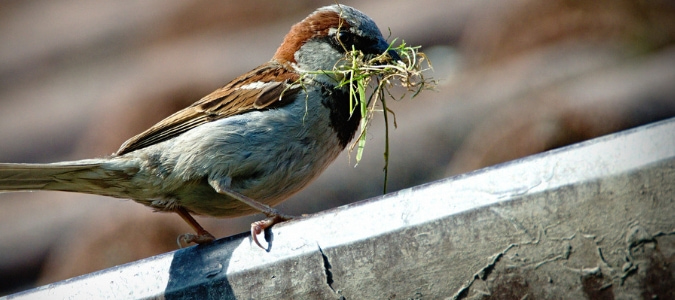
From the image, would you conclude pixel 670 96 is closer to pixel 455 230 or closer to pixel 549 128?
pixel 549 128

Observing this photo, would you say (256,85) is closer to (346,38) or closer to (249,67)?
(346,38)

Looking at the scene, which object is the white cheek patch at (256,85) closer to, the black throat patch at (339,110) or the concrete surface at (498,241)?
the black throat patch at (339,110)

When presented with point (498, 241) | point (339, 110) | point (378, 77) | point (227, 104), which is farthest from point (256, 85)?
point (498, 241)

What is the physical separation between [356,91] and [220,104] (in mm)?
480

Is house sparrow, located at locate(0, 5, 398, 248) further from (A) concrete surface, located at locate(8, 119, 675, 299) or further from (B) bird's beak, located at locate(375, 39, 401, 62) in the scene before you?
(A) concrete surface, located at locate(8, 119, 675, 299)

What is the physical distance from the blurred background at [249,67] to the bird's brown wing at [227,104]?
0.93 m

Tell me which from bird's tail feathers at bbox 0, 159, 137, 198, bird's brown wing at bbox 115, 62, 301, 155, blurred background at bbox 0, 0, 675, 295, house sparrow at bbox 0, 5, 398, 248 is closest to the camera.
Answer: bird's tail feathers at bbox 0, 159, 137, 198

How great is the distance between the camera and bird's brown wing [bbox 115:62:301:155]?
2539mm

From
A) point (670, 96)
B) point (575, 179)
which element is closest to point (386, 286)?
point (575, 179)

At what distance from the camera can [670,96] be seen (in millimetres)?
3357

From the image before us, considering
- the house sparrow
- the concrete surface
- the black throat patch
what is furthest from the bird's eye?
the concrete surface

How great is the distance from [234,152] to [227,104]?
251 mm

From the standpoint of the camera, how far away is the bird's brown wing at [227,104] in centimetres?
254

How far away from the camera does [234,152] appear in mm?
2424
